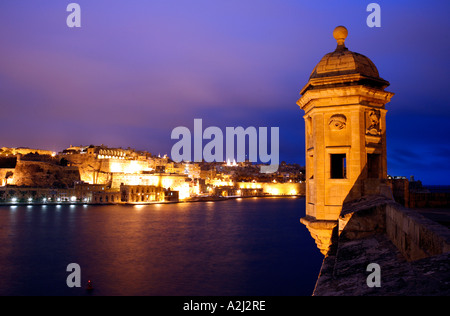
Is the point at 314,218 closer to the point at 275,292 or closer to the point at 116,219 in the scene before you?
the point at 275,292

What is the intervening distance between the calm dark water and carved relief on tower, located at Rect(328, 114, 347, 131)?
15549 millimetres

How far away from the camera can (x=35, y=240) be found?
40.6 m

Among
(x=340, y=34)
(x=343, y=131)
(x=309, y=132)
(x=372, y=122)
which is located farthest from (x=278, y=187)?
(x=343, y=131)

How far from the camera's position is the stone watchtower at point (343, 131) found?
6.51 metres

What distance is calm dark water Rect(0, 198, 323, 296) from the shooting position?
2228 centimetres

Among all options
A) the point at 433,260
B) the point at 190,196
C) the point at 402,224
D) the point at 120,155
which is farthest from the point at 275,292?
the point at 120,155

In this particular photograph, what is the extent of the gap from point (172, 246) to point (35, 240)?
51.9 feet

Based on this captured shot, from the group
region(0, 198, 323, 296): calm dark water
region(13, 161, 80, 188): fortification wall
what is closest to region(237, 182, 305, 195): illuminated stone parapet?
region(13, 161, 80, 188): fortification wall

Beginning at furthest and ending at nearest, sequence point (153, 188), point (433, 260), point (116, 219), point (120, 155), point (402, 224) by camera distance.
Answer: point (120, 155) < point (153, 188) < point (116, 219) < point (402, 224) < point (433, 260)

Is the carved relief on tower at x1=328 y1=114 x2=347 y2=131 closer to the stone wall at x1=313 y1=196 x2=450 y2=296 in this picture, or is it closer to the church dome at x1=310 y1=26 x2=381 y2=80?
the church dome at x1=310 y1=26 x2=381 y2=80

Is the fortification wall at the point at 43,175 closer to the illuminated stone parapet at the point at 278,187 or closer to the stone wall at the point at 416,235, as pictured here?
the illuminated stone parapet at the point at 278,187

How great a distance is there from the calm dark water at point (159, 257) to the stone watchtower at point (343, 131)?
14897mm

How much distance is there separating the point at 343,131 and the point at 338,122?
200mm

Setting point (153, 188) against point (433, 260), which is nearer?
point (433, 260)
